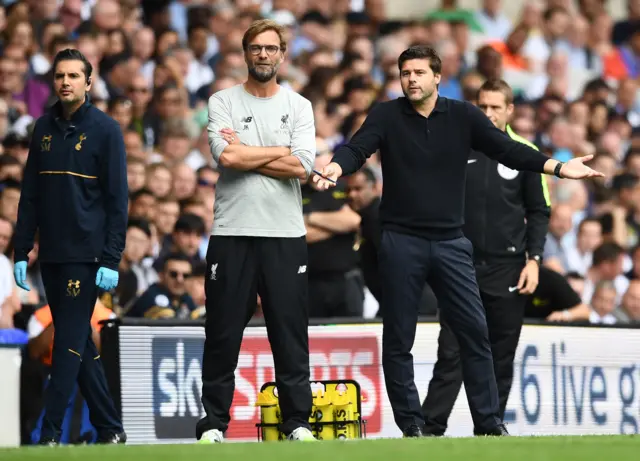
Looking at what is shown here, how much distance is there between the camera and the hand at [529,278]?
11406 mm

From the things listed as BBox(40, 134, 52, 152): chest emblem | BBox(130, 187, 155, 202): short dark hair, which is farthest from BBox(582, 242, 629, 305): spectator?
BBox(40, 134, 52, 152): chest emblem

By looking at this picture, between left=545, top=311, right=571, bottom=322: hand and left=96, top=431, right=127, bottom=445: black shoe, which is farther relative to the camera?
left=545, top=311, right=571, bottom=322: hand

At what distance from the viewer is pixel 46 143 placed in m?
9.95

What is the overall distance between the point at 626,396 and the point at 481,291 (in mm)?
2856

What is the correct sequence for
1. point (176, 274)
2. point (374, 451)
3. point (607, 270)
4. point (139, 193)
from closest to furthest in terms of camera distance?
point (374, 451) → point (176, 274) → point (139, 193) → point (607, 270)

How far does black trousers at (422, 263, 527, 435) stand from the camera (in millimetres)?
11484

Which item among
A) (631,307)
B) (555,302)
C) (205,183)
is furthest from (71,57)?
(631,307)

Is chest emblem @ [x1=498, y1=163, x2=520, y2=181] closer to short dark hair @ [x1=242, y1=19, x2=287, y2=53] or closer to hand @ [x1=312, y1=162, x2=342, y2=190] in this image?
hand @ [x1=312, y1=162, x2=342, y2=190]

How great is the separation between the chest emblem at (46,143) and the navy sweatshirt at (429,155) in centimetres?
181

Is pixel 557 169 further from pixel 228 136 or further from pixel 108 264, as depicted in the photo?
pixel 108 264

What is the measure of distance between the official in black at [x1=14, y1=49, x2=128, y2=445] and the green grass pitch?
1.56 metres

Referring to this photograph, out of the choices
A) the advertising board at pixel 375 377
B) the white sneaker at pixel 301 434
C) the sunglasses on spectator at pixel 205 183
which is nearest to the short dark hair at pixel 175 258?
the advertising board at pixel 375 377

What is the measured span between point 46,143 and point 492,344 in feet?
12.1

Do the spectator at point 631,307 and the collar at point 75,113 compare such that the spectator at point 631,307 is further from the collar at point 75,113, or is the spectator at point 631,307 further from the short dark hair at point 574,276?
the collar at point 75,113
